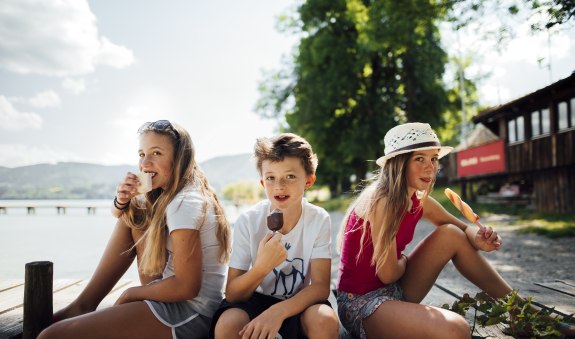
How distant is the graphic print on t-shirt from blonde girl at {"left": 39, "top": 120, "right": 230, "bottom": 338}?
0.39m

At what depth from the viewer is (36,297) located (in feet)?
8.09

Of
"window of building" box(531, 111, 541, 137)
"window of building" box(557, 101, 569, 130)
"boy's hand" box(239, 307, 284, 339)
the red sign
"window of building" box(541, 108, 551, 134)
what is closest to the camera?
"boy's hand" box(239, 307, 284, 339)

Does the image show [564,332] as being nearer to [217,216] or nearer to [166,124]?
[217,216]

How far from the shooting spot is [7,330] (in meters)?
2.70

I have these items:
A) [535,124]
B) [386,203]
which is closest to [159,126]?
[386,203]

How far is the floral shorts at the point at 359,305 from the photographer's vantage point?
262 cm

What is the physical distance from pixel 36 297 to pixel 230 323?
115 cm

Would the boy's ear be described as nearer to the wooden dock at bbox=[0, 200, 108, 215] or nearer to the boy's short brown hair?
the boy's short brown hair

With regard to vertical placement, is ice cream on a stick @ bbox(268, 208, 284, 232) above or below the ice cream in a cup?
below

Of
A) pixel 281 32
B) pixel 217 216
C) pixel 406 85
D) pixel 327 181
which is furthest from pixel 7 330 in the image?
pixel 327 181

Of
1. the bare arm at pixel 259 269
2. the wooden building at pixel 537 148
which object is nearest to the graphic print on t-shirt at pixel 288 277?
the bare arm at pixel 259 269

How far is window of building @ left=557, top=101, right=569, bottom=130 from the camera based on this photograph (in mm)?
16953

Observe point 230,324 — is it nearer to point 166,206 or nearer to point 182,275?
point 182,275

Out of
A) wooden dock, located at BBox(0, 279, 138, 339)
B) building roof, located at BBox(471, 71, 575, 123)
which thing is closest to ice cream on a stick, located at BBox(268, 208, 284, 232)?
wooden dock, located at BBox(0, 279, 138, 339)
